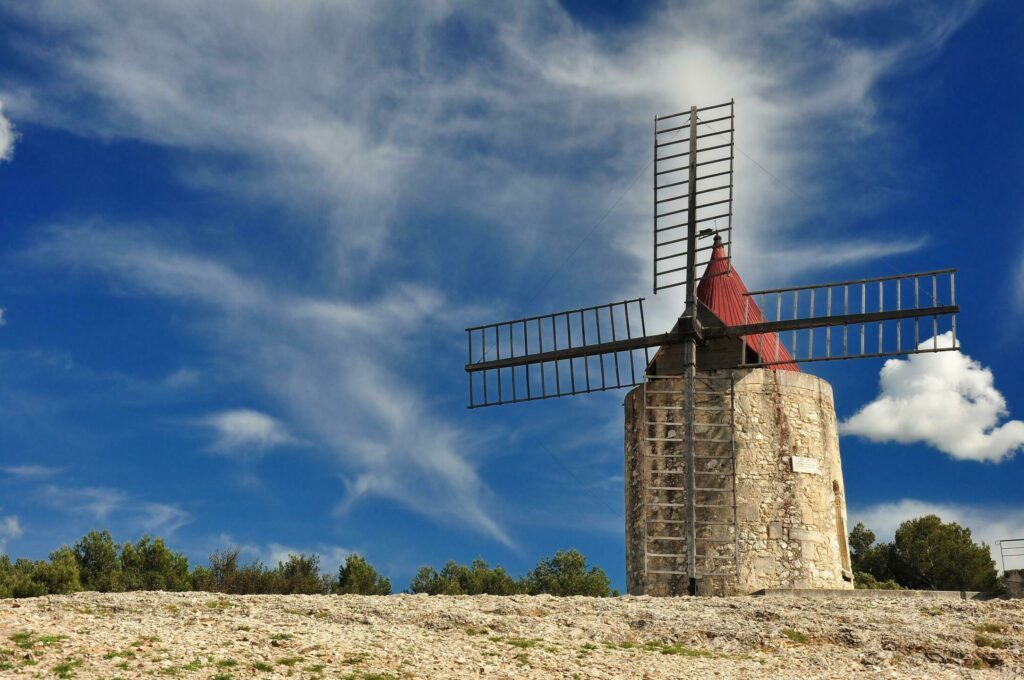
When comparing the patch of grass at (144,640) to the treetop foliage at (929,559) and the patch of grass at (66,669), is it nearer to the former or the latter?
the patch of grass at (66,669)

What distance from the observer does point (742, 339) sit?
73.9 feet

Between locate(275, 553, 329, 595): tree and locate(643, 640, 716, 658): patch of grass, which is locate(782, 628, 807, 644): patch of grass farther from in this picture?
locate(275, 553, 329, 595): tree

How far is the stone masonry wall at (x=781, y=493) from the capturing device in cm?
2094

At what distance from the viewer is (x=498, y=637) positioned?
14.3 m

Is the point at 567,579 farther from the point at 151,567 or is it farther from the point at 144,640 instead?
the point at 144,640

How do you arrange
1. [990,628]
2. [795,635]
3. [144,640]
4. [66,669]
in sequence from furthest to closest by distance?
1. [990,628]
2. [795,635]
3. [144,640]
4. [66,669]

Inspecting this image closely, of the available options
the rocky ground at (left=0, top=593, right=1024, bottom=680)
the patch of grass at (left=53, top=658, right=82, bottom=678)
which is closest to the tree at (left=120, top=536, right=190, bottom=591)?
the rocky ground at (left=0, top=593, right=1024, bottom=680)

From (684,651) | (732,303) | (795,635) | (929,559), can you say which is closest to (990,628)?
(795,635)

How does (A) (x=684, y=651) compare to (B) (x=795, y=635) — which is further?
(B) (x=795, y=635)

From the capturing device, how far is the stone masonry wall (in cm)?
2094

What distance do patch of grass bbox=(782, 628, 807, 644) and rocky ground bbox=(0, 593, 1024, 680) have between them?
3 centimetres

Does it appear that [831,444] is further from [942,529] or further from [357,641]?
[942,529]

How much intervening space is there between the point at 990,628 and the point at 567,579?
2871 centimetres

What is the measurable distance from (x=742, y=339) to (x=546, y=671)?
37.3ft
